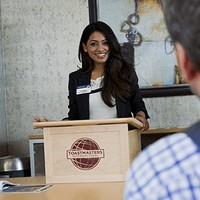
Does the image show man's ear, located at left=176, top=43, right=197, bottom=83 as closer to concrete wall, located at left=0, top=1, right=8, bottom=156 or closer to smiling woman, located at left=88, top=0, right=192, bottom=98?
smiling woman, located at left=88, top=0, right=192, bottom=98

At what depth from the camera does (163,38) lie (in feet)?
14.1


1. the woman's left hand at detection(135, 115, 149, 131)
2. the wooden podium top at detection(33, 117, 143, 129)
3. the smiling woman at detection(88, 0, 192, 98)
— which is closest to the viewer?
the wooden podium top at detection(33, 117, 143, 129)

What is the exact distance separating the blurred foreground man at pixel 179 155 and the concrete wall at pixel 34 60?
399 cm

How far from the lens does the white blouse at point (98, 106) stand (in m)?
2.85

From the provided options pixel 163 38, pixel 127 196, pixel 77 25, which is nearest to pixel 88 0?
pixel 77 25

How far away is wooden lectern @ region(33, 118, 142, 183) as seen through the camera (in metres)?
2.12

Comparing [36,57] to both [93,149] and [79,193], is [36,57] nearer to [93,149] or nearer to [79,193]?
[93,149]

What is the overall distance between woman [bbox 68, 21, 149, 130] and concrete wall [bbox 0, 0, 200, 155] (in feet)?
4.82

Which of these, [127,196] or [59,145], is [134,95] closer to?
[59,145]

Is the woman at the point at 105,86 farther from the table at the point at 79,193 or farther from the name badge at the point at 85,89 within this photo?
the table at the point at 79,193

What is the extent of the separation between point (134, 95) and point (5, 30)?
6.88ft

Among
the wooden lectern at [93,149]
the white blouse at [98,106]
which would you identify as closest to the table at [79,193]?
the wooden lectern at [93,149]

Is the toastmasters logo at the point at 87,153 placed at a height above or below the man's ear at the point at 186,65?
below

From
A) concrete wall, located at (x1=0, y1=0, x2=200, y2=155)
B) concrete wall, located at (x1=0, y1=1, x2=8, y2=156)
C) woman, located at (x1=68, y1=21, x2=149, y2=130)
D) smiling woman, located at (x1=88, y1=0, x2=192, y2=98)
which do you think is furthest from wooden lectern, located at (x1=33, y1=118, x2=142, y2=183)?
concrete wall, located at (x1=0, y1=1, x2=8, y2=156)
